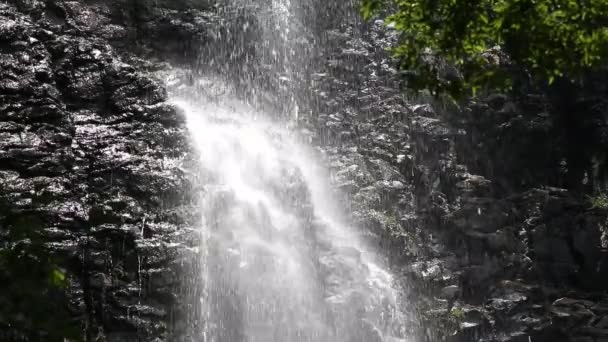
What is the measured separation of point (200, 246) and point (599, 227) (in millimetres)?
10190

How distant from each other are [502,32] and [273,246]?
9.62 m

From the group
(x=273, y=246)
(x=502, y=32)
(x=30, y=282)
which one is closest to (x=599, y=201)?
(x=273, y=246)

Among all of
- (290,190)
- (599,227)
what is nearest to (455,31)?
(290,190)

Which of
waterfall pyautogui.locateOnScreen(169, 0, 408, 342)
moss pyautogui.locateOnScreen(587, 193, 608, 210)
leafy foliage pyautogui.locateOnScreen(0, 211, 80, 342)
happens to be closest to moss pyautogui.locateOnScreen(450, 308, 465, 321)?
waterfall pyautogui.locateOnScreen(169, 0, 408, 342)

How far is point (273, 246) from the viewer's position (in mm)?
14266

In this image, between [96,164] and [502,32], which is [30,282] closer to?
[502,32]

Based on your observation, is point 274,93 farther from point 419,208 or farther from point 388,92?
point 419,208

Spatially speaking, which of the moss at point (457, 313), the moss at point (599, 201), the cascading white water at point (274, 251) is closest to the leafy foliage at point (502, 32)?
the cascading white water at point (274, 251)

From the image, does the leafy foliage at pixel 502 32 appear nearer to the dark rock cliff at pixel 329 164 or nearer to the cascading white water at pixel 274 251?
the dark rock cliff at pixel 329 164

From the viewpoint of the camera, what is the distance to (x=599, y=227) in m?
16.8

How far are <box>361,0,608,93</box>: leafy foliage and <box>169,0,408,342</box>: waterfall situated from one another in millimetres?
8691

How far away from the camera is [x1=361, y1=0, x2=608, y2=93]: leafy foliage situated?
5.20m

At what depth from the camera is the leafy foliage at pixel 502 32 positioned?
17.1 ft

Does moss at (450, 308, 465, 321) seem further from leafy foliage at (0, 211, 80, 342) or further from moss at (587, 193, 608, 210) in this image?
leafy foliage at (0, 211, 80, 342)
